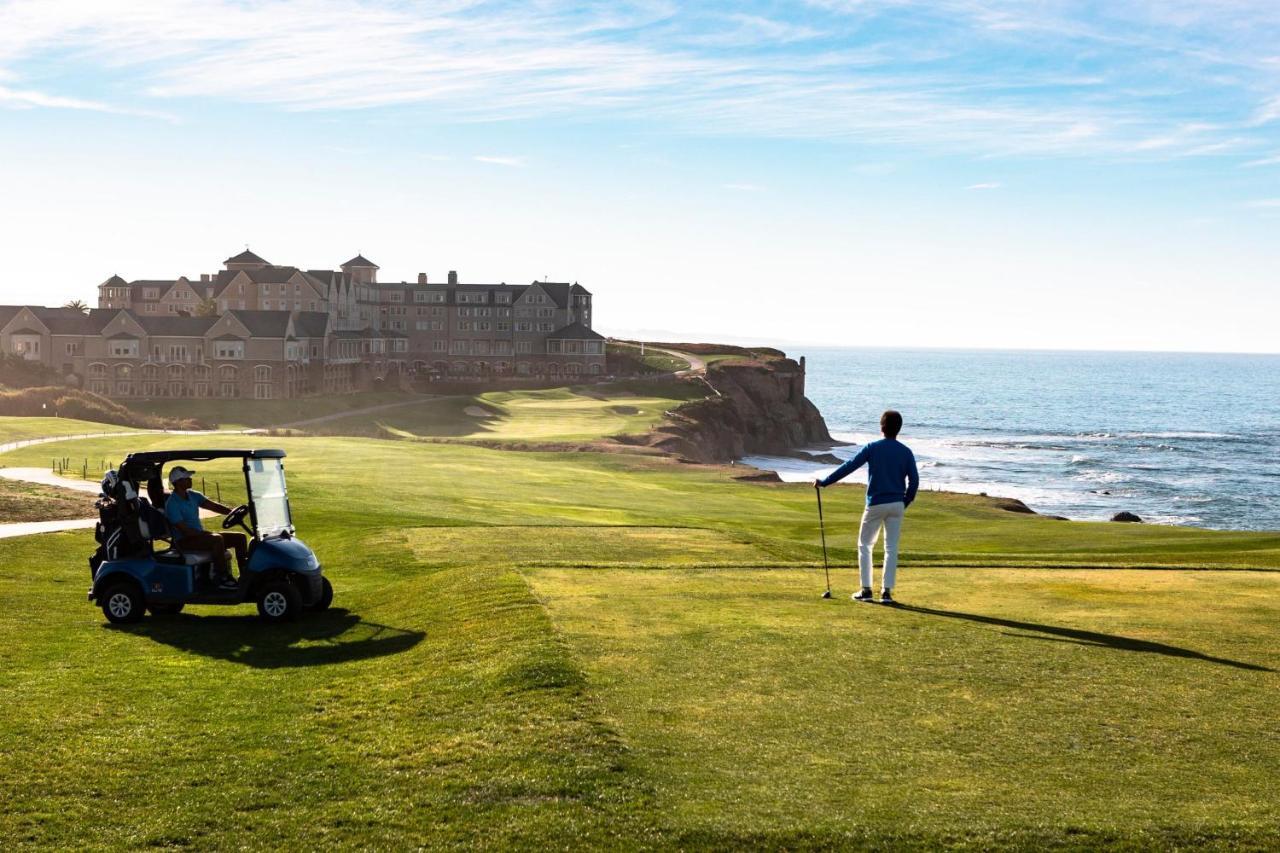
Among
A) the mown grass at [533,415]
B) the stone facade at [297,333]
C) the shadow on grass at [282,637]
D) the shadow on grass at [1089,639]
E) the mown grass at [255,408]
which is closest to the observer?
the shadow on grass at [1089,639]

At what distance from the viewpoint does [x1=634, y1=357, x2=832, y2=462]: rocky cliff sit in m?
105

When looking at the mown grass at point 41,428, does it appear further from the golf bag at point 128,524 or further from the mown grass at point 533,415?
the golf bag at point 128,524

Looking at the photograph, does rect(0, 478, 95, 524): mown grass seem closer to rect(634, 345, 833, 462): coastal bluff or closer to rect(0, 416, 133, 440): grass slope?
rect(0, 416, 133, 440): grass slope

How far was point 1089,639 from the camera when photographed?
48.8 ft

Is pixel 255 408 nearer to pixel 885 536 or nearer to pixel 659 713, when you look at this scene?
pixel 885 536

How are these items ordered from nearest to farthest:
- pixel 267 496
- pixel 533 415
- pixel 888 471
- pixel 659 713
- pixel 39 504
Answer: pixel 659 713 → pixel 888 471 → pixel 267 496 → pixel 39 504 → pixel 533 415

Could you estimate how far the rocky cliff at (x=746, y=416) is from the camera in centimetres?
10494

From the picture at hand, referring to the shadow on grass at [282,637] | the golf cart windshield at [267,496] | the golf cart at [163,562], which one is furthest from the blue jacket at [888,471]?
the golf cart windshield at [267,496]

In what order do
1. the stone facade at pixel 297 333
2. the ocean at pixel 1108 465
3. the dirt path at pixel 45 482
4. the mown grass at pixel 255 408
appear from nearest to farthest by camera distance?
the dirt path at pixel 45 482 < the ocean at pixel 1108 465 < the mown grass at pixel 255 408 < the stone facade at pixel 297 333

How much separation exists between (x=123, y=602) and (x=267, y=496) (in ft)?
8.17

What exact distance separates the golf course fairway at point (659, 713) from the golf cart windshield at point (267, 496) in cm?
147

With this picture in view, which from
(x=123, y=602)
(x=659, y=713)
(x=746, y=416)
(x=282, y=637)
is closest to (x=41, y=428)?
(x=123, y=602)

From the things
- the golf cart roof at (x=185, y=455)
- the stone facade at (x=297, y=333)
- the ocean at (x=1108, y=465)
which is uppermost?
the stone facade at (x=297, y=333)

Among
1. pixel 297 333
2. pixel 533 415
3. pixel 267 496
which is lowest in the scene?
pixel 533 415
